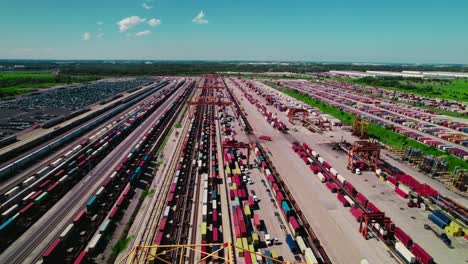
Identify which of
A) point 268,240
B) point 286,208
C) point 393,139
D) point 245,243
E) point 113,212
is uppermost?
point 286,208

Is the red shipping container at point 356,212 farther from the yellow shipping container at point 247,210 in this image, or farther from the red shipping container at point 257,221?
the yellow shipping container at point 247,210

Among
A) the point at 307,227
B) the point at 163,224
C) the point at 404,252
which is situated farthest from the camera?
the point at 307,227

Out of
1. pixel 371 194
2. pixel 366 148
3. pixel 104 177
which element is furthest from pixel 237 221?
pixel 366 148

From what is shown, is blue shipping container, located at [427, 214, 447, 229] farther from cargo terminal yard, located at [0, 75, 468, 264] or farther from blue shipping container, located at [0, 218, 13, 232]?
blue shipping container, located at [0, 218, 13, 232]

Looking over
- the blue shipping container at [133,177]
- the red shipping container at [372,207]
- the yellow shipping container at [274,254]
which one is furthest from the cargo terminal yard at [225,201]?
the yellow shipping container at [274,254]

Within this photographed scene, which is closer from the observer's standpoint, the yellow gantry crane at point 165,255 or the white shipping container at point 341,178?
the yellow gantry crane at point 165,255

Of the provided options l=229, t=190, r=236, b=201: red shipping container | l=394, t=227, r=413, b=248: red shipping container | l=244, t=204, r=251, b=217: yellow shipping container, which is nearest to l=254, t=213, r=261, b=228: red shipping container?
l=244, t=204, r=251, b=217: yellow shipping container

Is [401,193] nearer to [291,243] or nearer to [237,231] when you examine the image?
[291,243]

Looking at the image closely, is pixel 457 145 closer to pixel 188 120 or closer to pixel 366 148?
pixel 366 148

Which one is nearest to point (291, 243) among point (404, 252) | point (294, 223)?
point (294, 223)
